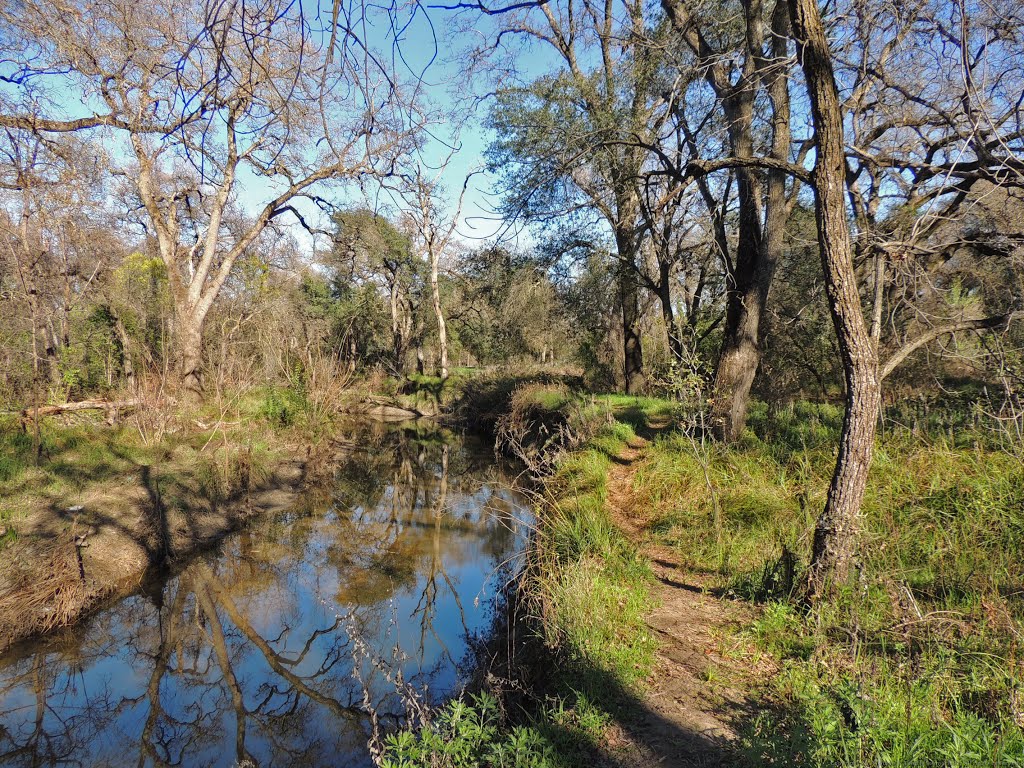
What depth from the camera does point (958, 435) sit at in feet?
18.1

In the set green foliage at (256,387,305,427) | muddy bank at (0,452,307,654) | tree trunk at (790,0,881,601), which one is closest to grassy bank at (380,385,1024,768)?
tree trunk at (790,0,881,601)

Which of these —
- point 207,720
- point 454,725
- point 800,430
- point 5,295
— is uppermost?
point 5,295

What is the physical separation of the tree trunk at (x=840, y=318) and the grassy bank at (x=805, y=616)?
315mm

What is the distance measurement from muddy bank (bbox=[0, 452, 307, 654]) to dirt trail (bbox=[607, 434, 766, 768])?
20.1 feet

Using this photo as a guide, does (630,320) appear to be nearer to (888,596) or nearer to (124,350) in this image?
(888,596)

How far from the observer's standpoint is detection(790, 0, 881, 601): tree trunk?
133 inches

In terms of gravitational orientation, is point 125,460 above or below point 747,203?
below

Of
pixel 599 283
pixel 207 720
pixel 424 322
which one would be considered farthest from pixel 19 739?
pixel 424 322

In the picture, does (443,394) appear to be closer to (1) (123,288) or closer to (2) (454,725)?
(1) (123,288)

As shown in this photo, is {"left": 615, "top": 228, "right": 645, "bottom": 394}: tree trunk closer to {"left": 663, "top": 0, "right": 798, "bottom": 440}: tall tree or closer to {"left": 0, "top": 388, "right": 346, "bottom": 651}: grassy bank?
{"left": 663, "top": 0, "right": 798, "bottom": 440}: tall tree

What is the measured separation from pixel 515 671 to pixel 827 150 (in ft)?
14.1

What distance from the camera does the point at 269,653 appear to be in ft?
18.1

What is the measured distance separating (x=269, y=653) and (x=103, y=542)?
302cm

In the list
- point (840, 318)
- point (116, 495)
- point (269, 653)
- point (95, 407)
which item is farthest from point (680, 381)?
point (95, 407)
